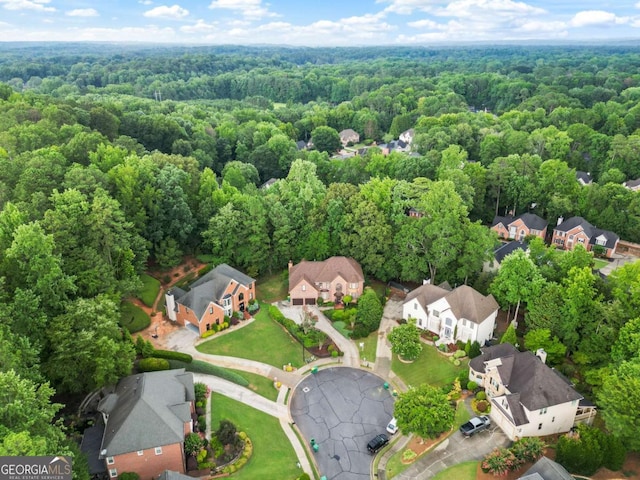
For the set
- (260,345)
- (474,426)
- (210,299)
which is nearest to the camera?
(474,426)

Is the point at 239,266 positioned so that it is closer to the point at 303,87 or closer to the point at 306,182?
the point at 306,182

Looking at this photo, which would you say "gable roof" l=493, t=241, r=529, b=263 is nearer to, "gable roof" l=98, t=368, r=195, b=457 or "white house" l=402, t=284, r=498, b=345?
"white house" l=402, t=284, r=498, b=345

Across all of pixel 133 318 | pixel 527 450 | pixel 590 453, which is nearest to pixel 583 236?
pixel 590 453

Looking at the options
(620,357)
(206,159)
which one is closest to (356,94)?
(206,159)

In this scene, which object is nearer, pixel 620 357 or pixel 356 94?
pixel 620 357

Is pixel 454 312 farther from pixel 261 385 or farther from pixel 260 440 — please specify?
pixel 260 440
